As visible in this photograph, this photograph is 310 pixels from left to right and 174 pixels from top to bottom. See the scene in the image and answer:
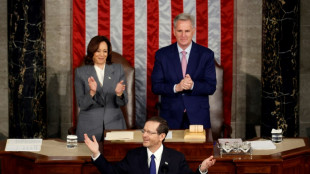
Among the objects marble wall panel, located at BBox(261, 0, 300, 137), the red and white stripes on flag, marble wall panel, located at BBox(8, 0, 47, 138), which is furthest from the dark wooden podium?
the red and white stripes on flag

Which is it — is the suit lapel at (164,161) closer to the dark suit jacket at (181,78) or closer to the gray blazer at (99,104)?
the gray blazer at (99,104)

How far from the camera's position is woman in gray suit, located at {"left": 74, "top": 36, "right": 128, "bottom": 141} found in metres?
6.21

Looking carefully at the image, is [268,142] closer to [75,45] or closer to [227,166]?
[227,166]

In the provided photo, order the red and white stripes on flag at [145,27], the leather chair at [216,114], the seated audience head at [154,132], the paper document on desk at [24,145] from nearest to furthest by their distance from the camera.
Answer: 1. the seated audience head at [154,132]
2. the paper document on desk at [24,145]
3. the leather chair at [216,114]
4. the red and white stripes on flag at [145,27]

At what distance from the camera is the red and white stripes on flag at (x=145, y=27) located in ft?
25.5

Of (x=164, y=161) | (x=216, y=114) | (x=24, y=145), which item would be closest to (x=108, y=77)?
(x=24, y=145)

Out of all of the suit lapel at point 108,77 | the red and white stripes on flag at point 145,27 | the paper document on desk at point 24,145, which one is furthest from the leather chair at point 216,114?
the paper document on desk at point 24,145

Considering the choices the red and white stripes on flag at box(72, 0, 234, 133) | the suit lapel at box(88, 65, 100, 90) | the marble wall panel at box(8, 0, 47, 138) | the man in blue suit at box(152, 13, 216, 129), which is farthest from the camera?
the red and white stripes on flag at box(72, 0, 234, 133)

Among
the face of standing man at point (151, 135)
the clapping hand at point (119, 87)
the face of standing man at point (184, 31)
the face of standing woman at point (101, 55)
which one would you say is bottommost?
the face of standing man at point (151, 135)

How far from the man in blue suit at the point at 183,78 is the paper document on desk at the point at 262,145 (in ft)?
2.50

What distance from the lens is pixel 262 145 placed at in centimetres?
582

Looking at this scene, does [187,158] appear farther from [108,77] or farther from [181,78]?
[108,77]

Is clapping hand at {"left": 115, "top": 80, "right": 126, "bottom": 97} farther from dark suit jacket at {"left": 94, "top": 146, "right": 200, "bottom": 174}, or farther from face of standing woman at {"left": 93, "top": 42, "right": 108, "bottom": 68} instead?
dark suit jacket at {"left": 94, "top": 146, "right": 200, "bottom": 174}

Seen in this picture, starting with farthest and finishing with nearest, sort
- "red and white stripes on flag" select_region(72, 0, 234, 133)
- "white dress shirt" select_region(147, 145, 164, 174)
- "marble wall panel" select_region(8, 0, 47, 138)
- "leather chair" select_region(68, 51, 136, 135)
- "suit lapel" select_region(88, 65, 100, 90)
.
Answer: "red and white stripes on flag" select_region(72, 0, 234, 133)
"marble wall panel" select_region(8, 0, 47, 138)
"leather chair" select_region(68, 51, 136, 135)
"suit lapel" select_region(88, 65, 100, 90)
"white dress shirt" select_region(147, 145, 164, 174)
